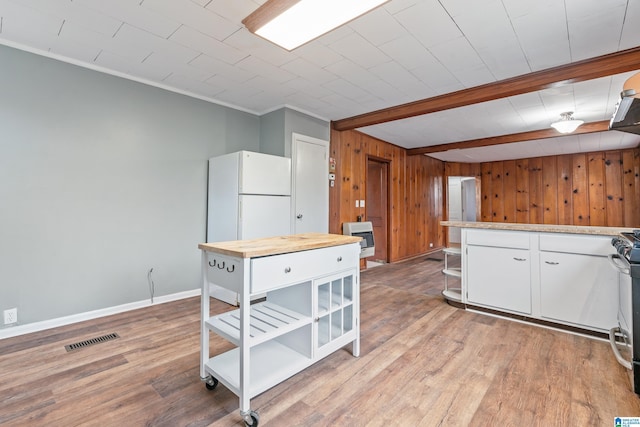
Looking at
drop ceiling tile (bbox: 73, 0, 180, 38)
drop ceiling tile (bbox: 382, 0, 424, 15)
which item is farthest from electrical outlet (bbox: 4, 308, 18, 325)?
drop ceiling tile (bbox: 382, 0, 424, 15)

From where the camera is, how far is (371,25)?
2.17m

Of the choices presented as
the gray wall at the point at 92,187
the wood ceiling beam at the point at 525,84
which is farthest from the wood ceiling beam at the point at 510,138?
the gray wall at the point at 92,187

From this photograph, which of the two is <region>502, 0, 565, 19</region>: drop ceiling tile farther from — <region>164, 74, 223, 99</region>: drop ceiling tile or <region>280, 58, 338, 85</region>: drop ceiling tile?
<region>164, 74, 223, 99</region>: drop ceiling tile

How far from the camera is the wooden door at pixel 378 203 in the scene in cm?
579

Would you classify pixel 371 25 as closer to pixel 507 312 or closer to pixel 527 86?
pixel 527 86

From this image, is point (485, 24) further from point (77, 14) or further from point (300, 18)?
point (77, 14)

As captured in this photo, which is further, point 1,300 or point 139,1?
point 1,300

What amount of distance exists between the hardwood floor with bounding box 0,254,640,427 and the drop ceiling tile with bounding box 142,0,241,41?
2.41m

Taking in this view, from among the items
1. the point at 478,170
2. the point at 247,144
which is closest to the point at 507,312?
the point at 247,144

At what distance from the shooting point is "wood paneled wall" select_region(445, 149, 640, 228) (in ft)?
20.0

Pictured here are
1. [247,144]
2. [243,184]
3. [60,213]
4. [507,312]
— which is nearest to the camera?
[60,213]

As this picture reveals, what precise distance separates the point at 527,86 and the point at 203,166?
363cm

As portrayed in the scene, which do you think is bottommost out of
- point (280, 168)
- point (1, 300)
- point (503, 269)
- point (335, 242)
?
point (1, 300)

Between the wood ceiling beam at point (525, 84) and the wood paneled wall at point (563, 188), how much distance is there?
15.3 ft
